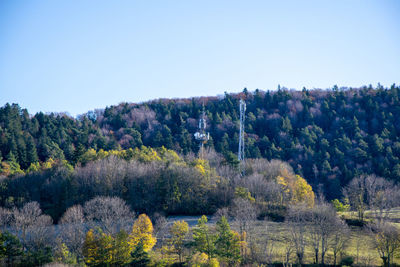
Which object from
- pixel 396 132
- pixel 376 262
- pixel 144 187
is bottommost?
→ pixel 376 262

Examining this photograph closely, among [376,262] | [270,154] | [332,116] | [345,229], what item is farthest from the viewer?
[332,116]

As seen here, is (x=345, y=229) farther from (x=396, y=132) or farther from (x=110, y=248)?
(x=396, y=132)

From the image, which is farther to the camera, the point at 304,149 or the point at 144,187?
the point at 304,149

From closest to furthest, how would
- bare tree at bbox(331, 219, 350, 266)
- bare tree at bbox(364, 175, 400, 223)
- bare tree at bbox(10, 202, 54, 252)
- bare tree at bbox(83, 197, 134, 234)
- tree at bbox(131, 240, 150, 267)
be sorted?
tree at bbox(131, 240, 150, 267)
bare tree at bbox(10, 202, 54, 252)
bare tree at bbox(331, 219, 350, 266)
bare tree at bbox(83, 197, 134, 234)
bare tree at bbox(364, 175, 400, 223)

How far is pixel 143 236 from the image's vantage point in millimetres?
30172

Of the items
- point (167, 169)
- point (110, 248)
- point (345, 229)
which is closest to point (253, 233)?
point (345, 229)

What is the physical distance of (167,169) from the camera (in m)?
45.0

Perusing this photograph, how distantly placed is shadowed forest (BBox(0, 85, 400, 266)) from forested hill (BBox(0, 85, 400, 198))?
285 millimetres

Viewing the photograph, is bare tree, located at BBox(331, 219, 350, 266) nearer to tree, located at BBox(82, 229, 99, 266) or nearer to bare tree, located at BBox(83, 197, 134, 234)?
bare tree, located at BBox(83, 197, 134, 234)

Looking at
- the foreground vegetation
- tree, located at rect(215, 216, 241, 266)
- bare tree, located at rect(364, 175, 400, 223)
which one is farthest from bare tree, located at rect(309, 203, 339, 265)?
tree, located at rect(215, 216, 241, 266)

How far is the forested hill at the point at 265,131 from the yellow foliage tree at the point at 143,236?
20921mm

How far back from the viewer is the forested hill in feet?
198

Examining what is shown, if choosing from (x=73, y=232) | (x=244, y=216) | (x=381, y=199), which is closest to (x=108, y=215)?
(x=73, y=232)

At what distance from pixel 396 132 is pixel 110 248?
57939 mm
